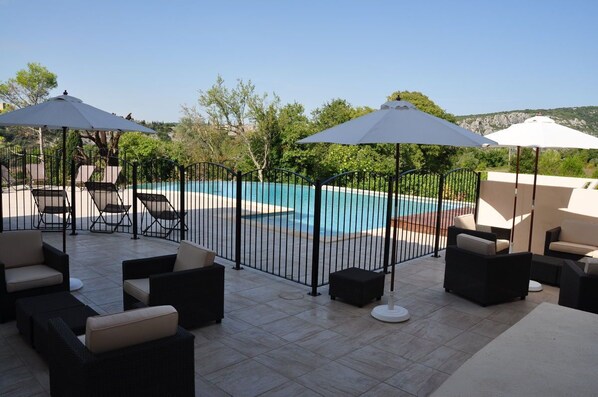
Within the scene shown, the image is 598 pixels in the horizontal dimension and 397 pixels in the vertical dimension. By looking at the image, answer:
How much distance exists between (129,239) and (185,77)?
21497mm

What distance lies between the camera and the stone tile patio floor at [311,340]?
3.38 metres

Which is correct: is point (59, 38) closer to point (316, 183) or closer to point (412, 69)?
point (412, 69)

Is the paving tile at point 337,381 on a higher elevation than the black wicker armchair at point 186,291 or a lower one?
lower

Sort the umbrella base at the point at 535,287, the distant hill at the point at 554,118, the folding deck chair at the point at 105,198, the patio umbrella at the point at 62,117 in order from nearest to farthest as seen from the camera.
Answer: the patio umbrella at the point at 62,117
the umbrella base at the point at 535,287
the folding deck chair at the point at 105,198
the distant hill at the point at 554,118

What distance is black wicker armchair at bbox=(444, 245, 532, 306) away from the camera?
17.3 feet

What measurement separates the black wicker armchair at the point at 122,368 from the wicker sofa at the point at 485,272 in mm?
3856

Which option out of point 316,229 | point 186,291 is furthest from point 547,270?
point 186,291

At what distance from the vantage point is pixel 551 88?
3091cm

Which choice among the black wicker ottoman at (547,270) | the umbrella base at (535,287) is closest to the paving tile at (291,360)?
the umbrella base at (535,287)

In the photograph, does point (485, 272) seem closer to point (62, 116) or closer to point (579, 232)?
point (579, 232)

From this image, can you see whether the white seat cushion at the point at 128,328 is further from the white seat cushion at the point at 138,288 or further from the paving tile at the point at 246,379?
the white seat cushion at the point at 138,288

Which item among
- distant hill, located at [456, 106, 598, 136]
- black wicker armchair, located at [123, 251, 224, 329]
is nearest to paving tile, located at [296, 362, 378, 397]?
black wicker armchair, located at [123, 251, 224, 329]

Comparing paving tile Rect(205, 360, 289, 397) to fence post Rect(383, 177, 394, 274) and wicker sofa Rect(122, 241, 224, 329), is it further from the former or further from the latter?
fence post Rect(383, 177, 394, 274)

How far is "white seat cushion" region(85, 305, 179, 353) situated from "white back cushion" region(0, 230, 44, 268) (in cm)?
301
